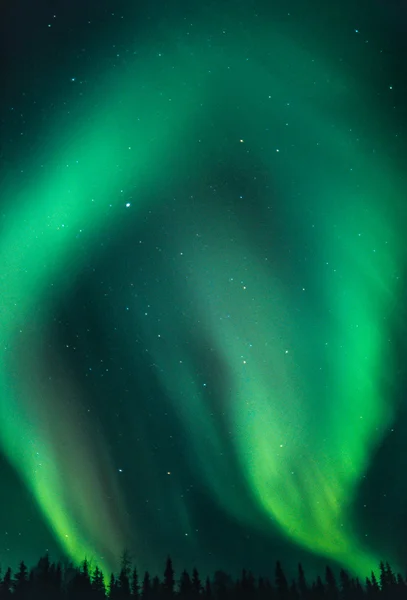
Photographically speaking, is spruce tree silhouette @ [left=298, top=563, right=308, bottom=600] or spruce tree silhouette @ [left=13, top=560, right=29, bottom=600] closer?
spruce tree silhouette @ [left=13, top=560, right=29, bottom=600]

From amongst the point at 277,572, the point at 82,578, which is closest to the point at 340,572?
the point at 277,572

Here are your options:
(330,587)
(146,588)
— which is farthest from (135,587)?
(330,587)

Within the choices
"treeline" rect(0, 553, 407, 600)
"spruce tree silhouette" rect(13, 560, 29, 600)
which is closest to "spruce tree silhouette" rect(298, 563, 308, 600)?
"treeline" rect(0, 553, 407, 600)

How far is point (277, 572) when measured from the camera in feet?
183

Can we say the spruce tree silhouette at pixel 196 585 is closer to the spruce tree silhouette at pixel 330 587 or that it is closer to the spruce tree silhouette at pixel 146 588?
the spruce tree silhouette at pixel 146 588

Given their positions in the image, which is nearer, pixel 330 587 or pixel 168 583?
pixel 168 583

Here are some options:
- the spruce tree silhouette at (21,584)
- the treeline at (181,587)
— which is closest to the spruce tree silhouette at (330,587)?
the treeline at (181,587)

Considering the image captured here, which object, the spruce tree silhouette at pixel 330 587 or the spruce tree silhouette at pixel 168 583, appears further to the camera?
the spruce tree silhouette at pixel 330 587

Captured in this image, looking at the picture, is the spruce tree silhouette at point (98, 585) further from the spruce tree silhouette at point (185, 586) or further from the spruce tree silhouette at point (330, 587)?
the spruce tree silhouette at point (330, 587)

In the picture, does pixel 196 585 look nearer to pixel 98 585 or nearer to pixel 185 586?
pixel 185 586

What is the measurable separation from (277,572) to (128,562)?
643 inches

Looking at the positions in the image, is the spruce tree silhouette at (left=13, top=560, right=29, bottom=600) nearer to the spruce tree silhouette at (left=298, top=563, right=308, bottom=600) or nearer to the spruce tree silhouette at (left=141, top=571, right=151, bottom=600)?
the spruce tree silhouette at (left=141, top=571, right=151, bottom=600)

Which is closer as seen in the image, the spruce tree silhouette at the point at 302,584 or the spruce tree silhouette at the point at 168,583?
the spruce tree silhouette at the point at 168,583

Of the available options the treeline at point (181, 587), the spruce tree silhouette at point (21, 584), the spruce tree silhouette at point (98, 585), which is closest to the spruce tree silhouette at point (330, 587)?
the treeline at point (181, 587)
